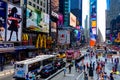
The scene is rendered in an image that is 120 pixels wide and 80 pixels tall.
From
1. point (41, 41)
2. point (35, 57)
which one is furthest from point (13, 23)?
point (41, 41)

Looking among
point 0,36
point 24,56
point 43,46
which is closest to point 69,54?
point 24,56

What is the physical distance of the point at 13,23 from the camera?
5975cm

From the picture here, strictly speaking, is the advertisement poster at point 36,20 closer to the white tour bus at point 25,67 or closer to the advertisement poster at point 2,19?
the advertisement poster at point 2,19

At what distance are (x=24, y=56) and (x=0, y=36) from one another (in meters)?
18.3

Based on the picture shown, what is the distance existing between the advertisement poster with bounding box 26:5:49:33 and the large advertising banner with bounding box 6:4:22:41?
1558 cm

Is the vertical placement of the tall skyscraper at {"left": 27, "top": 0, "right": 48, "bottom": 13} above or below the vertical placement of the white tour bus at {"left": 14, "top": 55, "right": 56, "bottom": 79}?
above

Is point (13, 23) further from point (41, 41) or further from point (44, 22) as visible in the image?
point (41, 41)

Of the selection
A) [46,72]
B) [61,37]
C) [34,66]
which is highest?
[61,37]

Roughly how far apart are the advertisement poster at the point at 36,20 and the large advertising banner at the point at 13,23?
613 inches

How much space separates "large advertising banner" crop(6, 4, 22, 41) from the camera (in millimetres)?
58094

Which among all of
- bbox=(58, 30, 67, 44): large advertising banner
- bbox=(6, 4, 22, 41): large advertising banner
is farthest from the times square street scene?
bbox=(58, 30, 67, 44): large advertising banner

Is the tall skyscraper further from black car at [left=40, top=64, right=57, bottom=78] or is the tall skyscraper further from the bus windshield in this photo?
the bus windshield

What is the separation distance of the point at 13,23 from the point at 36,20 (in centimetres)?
2512

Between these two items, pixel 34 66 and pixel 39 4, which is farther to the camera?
pixel 39 4
